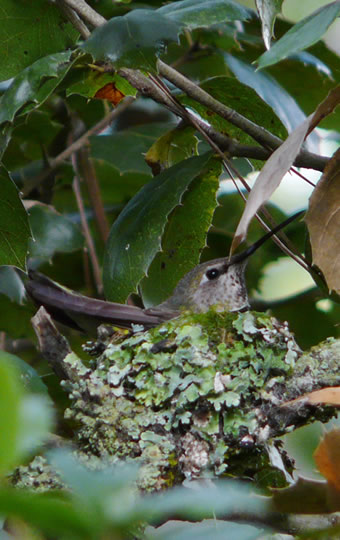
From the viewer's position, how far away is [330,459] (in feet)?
3.57

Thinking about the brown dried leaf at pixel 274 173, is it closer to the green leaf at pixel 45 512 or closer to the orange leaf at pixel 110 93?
the orange leaf at pixel 110 93

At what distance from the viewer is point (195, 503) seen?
532 millimetres

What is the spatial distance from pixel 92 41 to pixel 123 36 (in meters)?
0.06

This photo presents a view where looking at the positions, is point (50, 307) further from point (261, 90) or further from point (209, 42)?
point (209, 42)

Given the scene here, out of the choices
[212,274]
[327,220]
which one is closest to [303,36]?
[327,220]

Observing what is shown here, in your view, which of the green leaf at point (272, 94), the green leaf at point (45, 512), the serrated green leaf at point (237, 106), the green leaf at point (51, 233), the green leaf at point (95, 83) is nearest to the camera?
the green leaf at point (45, 512)

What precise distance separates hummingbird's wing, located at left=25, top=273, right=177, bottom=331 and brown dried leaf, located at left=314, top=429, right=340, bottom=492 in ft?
3.20

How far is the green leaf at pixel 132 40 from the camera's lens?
4.77ft

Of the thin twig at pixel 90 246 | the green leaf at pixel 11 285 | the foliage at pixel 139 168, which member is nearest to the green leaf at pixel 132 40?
the foliage at pixel 139 168

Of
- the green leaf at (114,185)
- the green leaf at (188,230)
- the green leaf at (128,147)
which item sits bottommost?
the green leaf at (188,230)

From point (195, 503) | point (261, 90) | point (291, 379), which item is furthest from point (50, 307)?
point (195, 503)

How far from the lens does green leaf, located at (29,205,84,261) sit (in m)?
2.42

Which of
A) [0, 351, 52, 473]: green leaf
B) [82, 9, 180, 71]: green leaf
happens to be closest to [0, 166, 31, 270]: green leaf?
[82, 9, 180, 71]: green leaf

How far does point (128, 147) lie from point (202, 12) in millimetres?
988
